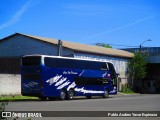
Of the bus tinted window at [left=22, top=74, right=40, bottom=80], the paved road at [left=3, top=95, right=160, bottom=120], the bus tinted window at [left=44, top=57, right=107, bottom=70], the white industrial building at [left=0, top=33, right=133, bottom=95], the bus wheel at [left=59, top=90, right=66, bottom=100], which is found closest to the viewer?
the paved road at [left=3, top=95, right=160, bottom=120]

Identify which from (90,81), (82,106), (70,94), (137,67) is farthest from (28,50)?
(82,106)

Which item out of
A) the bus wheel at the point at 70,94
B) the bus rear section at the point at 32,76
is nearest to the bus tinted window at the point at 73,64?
the bus rear section at the point at 32,76

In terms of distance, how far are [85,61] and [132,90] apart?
29885mm

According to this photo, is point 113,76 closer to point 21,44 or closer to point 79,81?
point 79,81

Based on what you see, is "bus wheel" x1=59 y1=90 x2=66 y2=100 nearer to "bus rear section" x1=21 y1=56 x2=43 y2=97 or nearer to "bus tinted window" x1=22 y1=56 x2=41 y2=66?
"bus rear section" x1=21 y1=56 x2=43 y2=97

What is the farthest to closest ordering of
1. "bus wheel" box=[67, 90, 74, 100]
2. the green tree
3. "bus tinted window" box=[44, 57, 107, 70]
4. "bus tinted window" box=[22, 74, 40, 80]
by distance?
1. the green tree
2. "bus wheel" box=[67, 90, 74, 100]
3. "bus tinted window" box=[44, 57, 107, 70]
4. "bus tinted window" box=[22, 74, 40, 80]

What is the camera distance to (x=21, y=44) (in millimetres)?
53188

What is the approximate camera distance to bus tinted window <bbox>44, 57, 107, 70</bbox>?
104ft

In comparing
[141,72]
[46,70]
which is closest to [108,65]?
[46,70]

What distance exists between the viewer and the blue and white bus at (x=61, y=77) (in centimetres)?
3133

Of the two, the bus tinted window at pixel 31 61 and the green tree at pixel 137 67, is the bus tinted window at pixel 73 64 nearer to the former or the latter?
the bus tinted window at pixel 31 61

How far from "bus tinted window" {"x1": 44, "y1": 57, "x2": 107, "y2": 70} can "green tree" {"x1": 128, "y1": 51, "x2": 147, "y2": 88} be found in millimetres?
25861

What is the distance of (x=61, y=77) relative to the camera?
33062 mm

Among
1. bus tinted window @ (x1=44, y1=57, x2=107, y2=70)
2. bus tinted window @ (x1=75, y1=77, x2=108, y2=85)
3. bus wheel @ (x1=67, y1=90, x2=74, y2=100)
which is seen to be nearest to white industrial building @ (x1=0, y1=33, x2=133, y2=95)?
bus tinted window @ (x1=75, y1=77, x2=108, y2=85)
